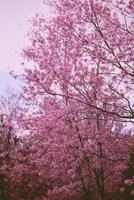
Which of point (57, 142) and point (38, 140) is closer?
point (57, 142)

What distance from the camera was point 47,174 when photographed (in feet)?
62.4

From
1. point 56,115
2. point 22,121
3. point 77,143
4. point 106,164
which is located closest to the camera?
point 56,115

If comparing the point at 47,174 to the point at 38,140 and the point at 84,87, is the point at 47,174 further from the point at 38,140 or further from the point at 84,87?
the point at 84,87

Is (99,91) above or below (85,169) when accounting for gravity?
above

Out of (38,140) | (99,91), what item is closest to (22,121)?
(38,140)

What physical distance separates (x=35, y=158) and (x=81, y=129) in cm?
326

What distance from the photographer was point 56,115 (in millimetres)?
14039

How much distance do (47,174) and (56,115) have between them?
5931 millimetres

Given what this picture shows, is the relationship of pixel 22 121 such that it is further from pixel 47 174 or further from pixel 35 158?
pixel 47 174

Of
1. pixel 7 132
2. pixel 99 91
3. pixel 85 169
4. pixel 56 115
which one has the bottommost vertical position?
pixel 85 169

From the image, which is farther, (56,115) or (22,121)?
(22,121)

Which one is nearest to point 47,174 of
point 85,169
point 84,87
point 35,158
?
point 35,158

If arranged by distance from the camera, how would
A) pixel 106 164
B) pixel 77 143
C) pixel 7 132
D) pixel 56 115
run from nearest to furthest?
pixel 56 115
pixel 77 143
pixel 106 164
pixel 7 132

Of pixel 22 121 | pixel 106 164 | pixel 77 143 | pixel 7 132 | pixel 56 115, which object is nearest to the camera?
pixel 56 115
